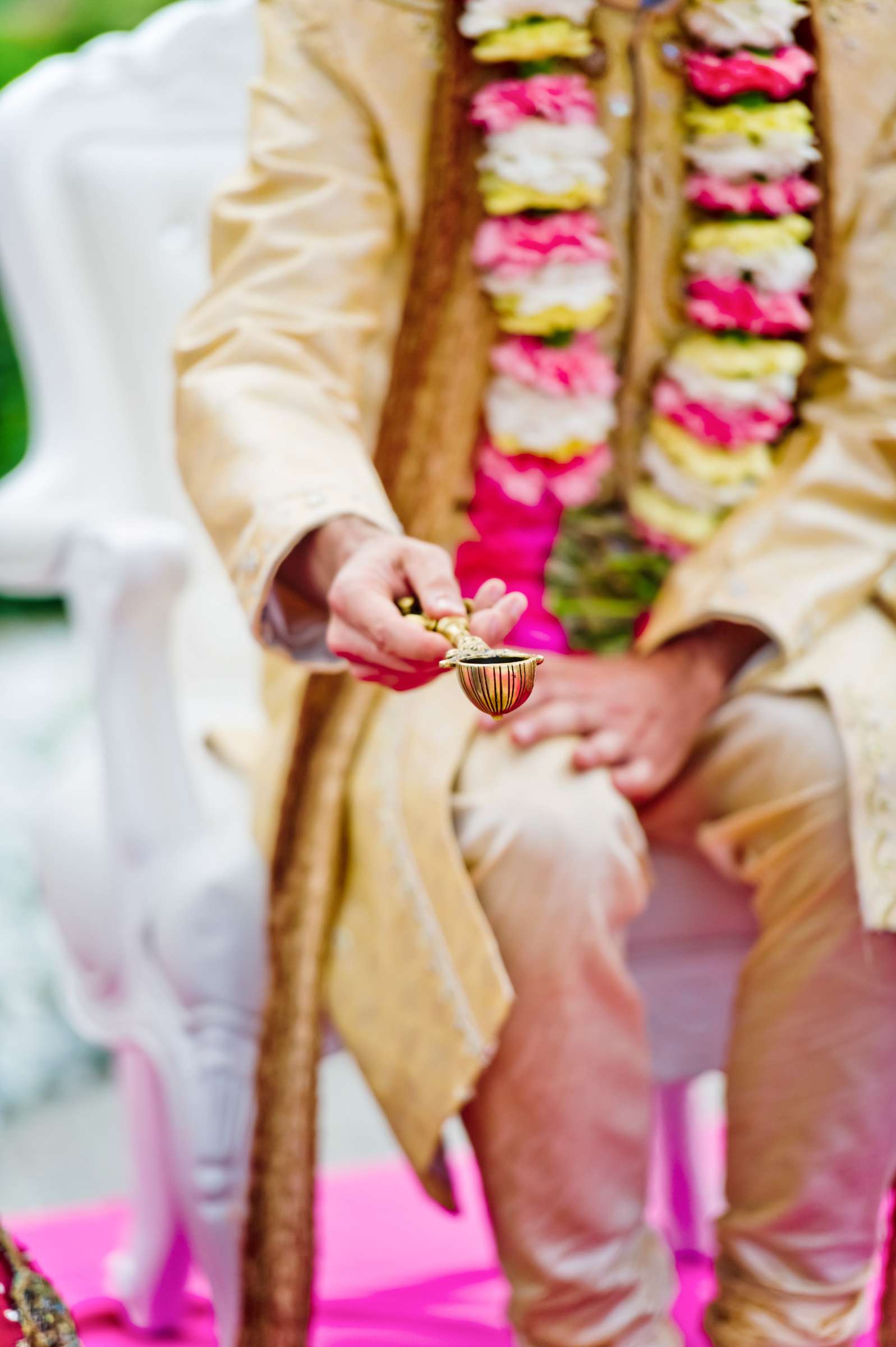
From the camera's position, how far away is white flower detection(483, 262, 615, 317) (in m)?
0.97

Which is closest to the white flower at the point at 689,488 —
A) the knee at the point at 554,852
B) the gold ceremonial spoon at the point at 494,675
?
the knee at the point at 554,852

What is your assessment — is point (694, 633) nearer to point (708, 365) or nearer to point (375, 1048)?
point (708, 365)

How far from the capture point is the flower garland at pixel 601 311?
35.7 inches

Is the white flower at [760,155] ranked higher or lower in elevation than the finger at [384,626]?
higher

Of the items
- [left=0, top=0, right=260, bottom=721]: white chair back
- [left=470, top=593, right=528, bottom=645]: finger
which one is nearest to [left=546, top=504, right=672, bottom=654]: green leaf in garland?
[left=470, top=593, right=528, bottom=645]: finger

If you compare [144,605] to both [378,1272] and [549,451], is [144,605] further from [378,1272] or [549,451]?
[378,1272]

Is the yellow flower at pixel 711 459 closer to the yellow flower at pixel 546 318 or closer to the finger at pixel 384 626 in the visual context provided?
the yellow flower at pixel 546 318

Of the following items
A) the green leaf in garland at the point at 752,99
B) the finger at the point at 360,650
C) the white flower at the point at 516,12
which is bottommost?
the finger at the point at 360,650

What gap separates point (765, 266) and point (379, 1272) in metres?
0.99

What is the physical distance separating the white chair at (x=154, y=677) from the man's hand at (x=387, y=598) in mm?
350

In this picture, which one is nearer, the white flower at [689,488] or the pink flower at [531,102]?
the pink flower at [531,102]

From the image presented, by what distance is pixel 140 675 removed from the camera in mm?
1212

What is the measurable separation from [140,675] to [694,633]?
0.42m

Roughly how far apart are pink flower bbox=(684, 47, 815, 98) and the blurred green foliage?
291 centimetres
